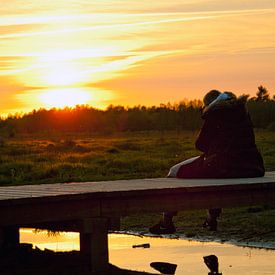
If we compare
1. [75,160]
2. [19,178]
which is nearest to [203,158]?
[19,178]

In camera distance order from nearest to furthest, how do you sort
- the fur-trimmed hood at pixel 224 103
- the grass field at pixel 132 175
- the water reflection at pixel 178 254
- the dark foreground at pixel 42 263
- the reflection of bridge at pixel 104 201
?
the reflection of bridge at pixel 104 201 → the dark foreground at pixel 42 263 → the water reflection at pixel 178 254 → the fur-trimmed hood at pixel 224 103 → the grass field at pixel 132 175

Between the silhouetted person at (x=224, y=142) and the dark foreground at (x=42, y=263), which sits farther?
the silhouetted person at (x=224, y=142)

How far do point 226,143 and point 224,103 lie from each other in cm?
53

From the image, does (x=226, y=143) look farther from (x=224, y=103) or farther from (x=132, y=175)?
(x=132, y=175)

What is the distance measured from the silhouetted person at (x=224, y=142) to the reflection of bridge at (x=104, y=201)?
1.10 feet

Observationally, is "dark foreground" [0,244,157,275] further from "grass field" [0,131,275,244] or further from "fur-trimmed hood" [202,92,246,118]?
"grass field" [0,131,275,244]

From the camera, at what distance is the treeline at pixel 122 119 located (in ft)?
266

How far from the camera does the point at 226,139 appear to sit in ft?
40.4

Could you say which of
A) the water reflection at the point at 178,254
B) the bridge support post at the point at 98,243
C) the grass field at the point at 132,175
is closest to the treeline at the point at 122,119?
the grass field at the point at 132,175

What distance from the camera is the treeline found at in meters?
81.2

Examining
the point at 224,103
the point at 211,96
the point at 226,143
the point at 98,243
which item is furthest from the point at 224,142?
the point at 98,243

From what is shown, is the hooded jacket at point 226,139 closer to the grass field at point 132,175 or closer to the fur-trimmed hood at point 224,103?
the fur-trimmed hood at point 224,103

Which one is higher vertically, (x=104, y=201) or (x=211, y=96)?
(x=211, y=96)

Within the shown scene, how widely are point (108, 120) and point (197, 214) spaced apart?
85.7 meters
